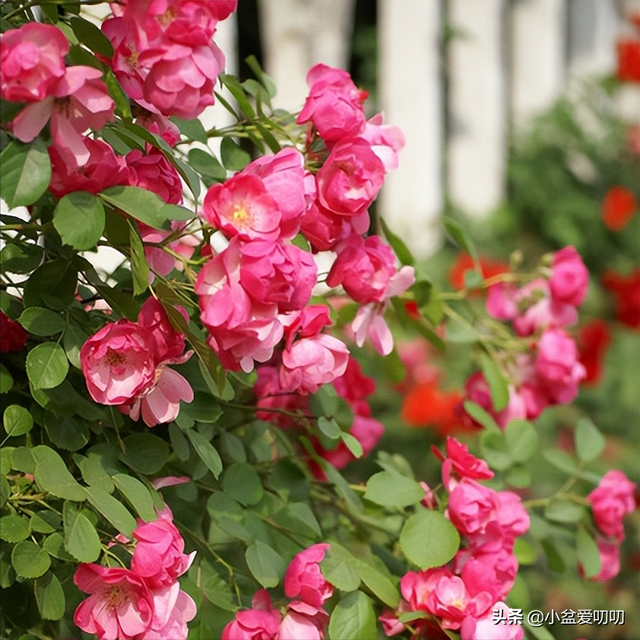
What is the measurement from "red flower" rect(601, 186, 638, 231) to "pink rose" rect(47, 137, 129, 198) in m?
2.93

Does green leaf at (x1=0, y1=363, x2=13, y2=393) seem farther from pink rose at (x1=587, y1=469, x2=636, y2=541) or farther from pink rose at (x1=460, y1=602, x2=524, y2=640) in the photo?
pink rose at (x1=587, y1=469, x2=636, y2=541)

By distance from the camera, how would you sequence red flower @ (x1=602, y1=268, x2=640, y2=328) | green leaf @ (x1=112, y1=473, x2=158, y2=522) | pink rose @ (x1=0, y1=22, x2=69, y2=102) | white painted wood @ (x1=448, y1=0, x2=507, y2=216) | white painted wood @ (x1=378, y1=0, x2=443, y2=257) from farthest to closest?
red flower @ (x1=602, y1=268, x2=640, y2=328) → white painted wood @ (x1=448, y1=0, x2=507, y2=216) → white painted wood @ (x1=378, y1=0, x2=443, y2=257) → green leaf @ (x1=112, y1=473, x2=158, y2=522) → pink rose @ (x1=0, y1=22, x2=69, y2=102)

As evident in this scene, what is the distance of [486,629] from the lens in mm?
723

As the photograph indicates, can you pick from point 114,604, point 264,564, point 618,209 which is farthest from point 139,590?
point 618,209

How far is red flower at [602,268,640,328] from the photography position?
3.06 metres

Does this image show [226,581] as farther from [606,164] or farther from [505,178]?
[606,164]

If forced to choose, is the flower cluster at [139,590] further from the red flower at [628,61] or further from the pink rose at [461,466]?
the red flower at [628,61]

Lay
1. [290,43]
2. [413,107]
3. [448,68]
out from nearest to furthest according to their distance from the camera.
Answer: [290,43] < [413,107] < [448,68]

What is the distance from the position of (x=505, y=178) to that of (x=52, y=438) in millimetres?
2749

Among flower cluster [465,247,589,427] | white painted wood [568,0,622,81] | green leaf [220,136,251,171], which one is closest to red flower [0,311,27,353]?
green leaf [220,136,251,171]

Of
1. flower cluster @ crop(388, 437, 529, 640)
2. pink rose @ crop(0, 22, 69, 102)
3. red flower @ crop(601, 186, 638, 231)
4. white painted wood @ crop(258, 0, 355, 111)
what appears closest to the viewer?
pink rose @ crop(0, 22, 69, 102)

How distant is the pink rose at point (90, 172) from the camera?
574 millimetres

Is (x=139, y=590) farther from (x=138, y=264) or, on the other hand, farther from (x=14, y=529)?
(x=138, y=264)

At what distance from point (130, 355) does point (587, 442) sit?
61 cm
